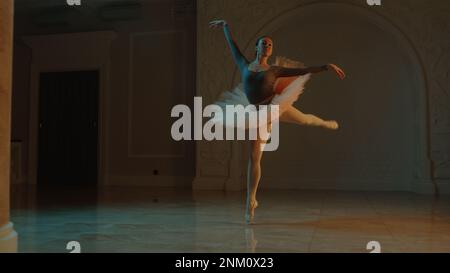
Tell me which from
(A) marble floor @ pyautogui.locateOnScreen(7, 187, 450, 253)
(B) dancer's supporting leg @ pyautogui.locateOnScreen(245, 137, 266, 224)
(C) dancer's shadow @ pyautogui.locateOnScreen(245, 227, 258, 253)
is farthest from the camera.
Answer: (B) dancer's supporting leg @ pyautogui.locateOnScreen(245, 137, 266, 224)

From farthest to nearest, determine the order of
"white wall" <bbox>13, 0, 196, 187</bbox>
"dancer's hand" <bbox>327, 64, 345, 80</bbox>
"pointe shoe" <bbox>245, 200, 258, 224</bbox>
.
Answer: "white wall" <bbox>13, 0, 196, 187</bbox>, "pointe shoe" <bbox>245, 200, 258, 224</bbox>, "dancer's hand" <bbox>327, 64, 345, 80</bbox>

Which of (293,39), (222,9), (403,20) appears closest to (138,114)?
(222,9)

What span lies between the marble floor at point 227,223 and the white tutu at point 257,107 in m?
0.77

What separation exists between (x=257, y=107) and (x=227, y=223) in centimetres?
92

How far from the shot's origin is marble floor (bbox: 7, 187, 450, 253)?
246 centimetres

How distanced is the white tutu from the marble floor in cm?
77

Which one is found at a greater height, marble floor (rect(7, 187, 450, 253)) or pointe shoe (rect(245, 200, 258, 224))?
pointe shoe (rect(245, 200, 258, 224))

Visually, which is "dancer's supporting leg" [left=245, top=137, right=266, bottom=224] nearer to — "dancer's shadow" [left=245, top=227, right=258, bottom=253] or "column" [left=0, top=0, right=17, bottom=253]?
"dancer's shadow" [left=245, top=227, right=258, bottom=253]

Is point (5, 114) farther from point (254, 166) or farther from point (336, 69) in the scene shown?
point (336, 69)

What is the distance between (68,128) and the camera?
7770 millimetres

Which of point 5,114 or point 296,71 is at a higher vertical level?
point 296,71

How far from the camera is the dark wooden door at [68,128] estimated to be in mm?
7621

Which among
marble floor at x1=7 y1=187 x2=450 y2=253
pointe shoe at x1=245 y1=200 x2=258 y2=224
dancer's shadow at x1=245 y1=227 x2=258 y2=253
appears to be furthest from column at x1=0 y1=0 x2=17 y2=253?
pointe shoe at x1=245 y1=200 x2=258 y2=224

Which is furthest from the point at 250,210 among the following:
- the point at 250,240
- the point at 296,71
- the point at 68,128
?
the point at 68,128
